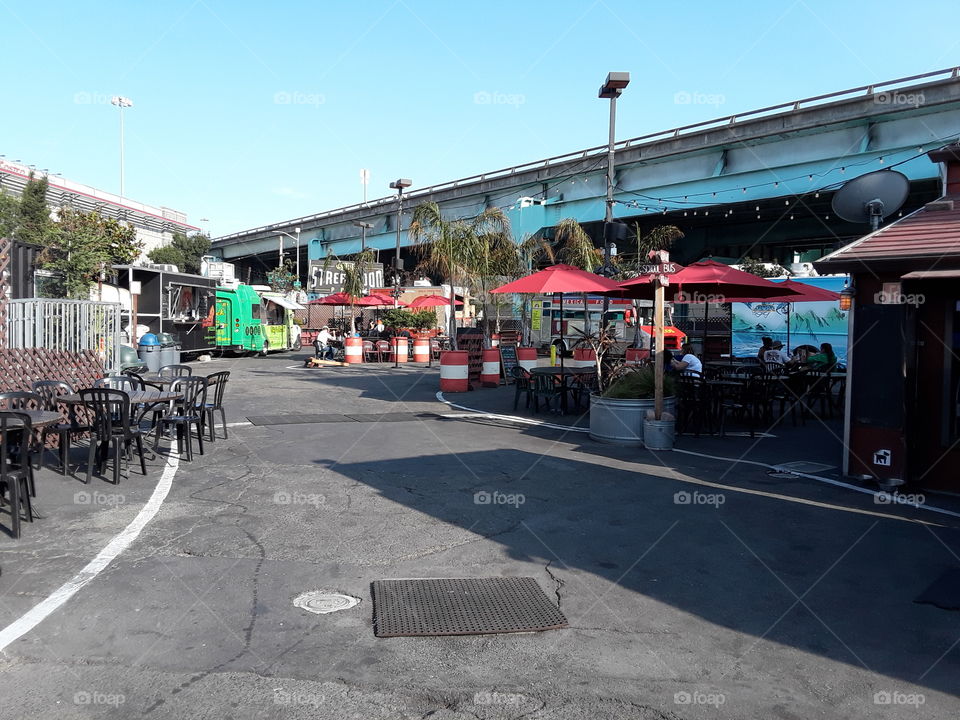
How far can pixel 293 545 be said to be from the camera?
5988mm

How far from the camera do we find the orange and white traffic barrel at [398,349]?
2772 centimetres

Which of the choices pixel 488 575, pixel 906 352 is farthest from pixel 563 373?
pixel 488 575

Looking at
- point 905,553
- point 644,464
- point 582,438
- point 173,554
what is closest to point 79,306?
point 173,554

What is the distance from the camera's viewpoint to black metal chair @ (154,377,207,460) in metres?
9.48

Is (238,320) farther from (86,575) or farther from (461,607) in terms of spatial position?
(461,607)

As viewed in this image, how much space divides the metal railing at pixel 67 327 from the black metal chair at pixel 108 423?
3.08 metres

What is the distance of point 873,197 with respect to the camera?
8.95 metres

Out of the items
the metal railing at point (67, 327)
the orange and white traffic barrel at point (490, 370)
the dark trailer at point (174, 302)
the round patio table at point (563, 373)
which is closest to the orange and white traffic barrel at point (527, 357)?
the orange and white traffic barrel at point (490, 370)

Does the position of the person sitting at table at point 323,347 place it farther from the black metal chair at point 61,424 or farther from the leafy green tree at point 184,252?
the leafy green tree at point 184,252

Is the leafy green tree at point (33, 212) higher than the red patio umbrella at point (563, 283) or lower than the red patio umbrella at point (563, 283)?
higher

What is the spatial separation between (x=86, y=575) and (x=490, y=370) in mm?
14291

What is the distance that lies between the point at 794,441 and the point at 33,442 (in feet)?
35.5

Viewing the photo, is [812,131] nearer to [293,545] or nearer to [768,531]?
[768,531]

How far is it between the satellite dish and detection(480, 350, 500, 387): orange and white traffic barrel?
10737 mm
